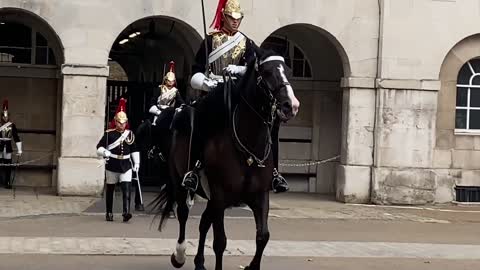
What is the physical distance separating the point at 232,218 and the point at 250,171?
7321mm

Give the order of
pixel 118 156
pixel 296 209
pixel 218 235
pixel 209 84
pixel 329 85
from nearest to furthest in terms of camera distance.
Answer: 1. pixel 218 235
2. pixel 209 84
3. pixel 118 156
4. pixel 296 209
5. pixel 329 85

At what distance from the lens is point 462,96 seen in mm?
19641

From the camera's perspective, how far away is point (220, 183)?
317 inches

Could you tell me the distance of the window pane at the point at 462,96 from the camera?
19625 mm

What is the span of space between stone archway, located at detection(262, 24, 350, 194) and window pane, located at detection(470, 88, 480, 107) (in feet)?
10.4

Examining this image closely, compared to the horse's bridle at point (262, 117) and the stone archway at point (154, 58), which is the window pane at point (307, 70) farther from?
the horse's bridle at point (262, 117)

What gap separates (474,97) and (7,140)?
35.5 ft

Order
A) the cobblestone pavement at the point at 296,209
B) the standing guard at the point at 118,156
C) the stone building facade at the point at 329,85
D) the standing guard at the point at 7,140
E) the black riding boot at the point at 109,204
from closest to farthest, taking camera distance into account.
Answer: the black riding boot at the point at 109,204 → the standing guard at the point at 118,156 → the cobblestone pavement at the point at 296,209 → the stone building facade at the point at 329,85 → the standing guard at the point at 7,140

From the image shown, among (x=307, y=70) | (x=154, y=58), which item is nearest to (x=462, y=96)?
(x=307, y=70)

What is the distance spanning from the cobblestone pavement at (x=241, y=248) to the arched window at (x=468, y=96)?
7.69 meters

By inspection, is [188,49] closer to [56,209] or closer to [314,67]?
[314,67]

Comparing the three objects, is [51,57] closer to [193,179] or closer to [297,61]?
[297,61]

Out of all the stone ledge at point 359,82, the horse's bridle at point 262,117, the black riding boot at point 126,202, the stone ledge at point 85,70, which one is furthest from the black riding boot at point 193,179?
the stone ledge at point 359,82

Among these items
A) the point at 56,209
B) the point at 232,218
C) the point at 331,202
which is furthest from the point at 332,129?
the point at 56,209
